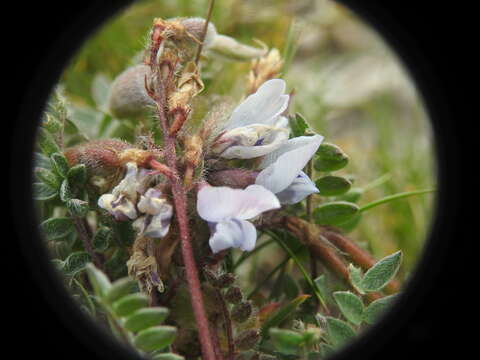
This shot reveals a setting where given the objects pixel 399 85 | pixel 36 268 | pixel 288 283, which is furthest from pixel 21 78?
pixel 399 85

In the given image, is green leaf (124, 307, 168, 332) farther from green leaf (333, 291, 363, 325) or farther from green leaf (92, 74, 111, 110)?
green leaf (92, 74, 111, 110)

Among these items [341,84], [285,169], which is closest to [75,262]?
[285,169]

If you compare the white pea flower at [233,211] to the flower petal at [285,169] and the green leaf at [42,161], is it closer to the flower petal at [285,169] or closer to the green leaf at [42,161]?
the flower petal at [285,169]

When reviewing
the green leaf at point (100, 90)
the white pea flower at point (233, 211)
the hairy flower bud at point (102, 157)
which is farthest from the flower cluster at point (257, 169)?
the green leaf at point (100, 90)

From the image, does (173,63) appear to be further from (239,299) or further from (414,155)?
(414,155)

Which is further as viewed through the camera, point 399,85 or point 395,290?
point 399,85

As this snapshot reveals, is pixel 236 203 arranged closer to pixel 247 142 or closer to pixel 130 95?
pixel 247 142
